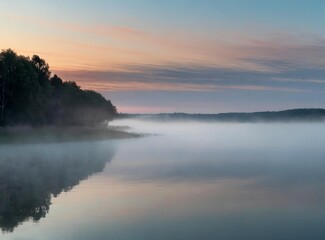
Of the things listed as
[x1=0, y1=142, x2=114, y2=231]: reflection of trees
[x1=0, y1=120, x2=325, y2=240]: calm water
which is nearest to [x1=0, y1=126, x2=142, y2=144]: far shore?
[x1=0, y1=142, x2=114, y2=231]: reflection of trees

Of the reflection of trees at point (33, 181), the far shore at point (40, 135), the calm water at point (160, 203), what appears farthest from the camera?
the far shore at point (40, 135)

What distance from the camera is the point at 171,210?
69.0 ft

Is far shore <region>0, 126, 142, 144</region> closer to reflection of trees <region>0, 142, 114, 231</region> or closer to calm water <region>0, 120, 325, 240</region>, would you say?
reflection of trees <region>0, 142, 114, 231</region>

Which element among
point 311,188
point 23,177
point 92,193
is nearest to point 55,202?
point 92,193

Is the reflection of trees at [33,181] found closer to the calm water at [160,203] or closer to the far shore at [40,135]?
the calm water at [160,203]

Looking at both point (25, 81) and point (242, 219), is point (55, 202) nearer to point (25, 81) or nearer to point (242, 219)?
point (242, 219)

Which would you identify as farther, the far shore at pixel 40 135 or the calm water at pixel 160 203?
the far shore at pixel 40 135

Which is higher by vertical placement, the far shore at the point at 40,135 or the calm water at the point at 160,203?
the far shore at the point at 40,135

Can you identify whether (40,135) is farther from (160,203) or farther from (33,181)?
(160,203)

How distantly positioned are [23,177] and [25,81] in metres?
51.6

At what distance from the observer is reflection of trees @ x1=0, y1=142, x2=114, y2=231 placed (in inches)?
794

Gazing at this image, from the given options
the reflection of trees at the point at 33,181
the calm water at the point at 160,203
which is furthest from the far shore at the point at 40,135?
the calm water at the point at 160,203

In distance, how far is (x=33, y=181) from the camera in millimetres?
30234

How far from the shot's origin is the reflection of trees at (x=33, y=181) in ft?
66.2
